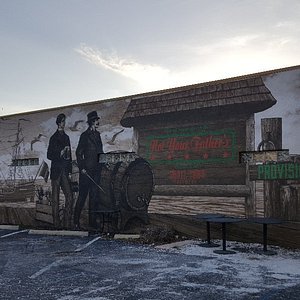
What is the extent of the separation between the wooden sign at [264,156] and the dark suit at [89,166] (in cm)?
577

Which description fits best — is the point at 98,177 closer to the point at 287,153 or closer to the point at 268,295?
the point at 287,153

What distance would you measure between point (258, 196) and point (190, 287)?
5101mm

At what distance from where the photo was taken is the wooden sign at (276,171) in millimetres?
9961

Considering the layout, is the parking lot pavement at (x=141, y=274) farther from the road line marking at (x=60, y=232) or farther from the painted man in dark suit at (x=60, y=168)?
the painted man in dark suit at (x=60, y=168)

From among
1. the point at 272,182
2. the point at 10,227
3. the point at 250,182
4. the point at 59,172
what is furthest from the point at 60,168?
the point at 272,182

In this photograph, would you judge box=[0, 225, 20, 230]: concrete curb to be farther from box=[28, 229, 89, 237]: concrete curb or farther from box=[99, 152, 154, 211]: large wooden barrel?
box=[99, 152, 154, 211]: large wooden barrel

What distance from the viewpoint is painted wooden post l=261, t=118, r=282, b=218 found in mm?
10195

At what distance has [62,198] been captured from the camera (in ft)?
49.3

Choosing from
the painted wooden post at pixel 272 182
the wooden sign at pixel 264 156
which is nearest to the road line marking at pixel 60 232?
the wooden sign at pixel 264 156

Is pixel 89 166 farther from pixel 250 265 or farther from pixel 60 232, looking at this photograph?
pixel 250 265

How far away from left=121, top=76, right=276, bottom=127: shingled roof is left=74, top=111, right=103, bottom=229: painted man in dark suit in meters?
1.49

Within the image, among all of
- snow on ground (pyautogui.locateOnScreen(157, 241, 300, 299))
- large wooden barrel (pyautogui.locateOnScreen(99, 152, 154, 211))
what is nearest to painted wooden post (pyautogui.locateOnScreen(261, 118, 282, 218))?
snow on ground (pyautogui.locateOnScreen(157, 241, 300, 299))

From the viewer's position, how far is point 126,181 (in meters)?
13.3

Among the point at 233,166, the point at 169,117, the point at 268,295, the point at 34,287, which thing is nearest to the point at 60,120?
the point at 169,117
